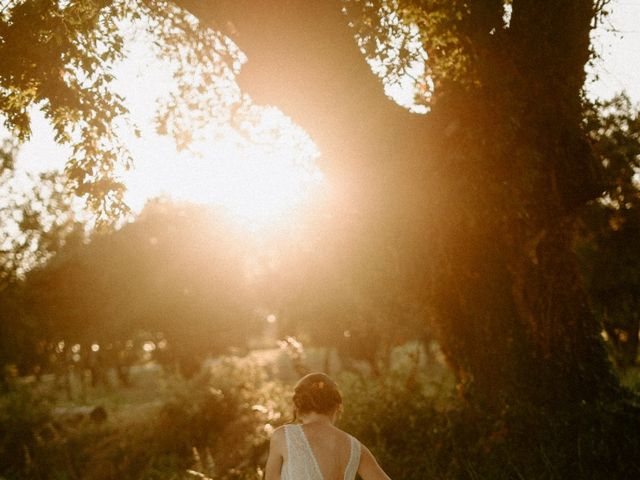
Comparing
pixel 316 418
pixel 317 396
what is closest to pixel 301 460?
pixel 316 418

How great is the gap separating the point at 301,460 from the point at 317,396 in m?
0.43

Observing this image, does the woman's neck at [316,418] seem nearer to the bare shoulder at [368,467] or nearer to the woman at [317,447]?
the woman at [317,447]

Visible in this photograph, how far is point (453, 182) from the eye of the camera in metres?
8.74

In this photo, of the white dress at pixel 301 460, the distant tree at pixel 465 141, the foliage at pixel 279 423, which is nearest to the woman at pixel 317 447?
the white dress at pixel 301 460

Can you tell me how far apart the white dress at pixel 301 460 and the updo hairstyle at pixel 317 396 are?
0.16m

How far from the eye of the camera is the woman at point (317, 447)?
3885 mm

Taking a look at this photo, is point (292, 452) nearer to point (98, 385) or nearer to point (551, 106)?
point (551, 106)

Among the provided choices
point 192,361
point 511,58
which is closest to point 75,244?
point 192,361

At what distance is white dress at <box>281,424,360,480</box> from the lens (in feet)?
12.7

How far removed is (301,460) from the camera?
389 centimetres

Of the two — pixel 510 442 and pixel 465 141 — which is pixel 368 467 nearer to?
pixel 510 442

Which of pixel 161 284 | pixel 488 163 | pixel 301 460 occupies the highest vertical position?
pixel 488 163

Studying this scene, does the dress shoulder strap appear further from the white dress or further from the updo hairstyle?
the updo hairstyle

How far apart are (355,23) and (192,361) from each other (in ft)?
122
